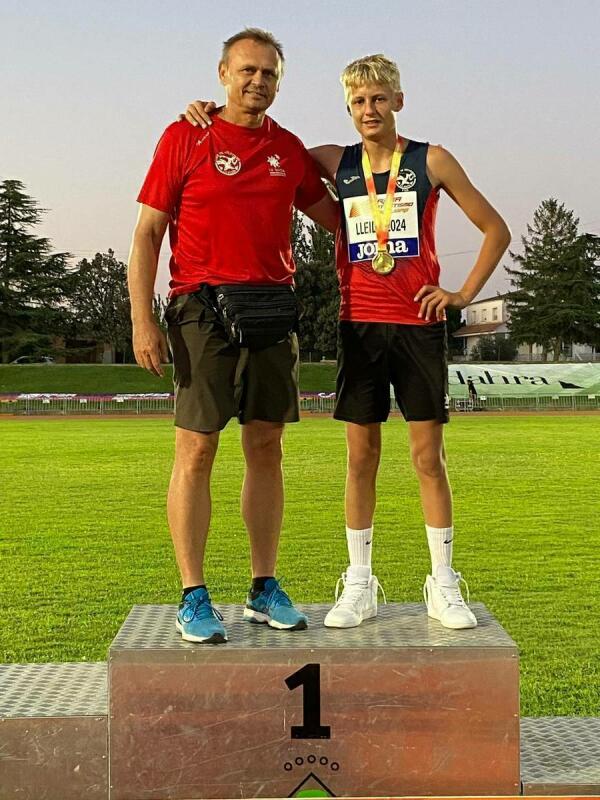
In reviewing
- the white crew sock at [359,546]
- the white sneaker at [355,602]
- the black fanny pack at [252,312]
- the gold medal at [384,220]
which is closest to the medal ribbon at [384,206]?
the gold medal at [384,220]

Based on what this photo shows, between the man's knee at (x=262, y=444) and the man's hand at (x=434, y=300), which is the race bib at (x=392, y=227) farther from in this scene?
the man's knee at (x=262, y=444)

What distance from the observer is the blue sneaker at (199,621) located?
3.69 m

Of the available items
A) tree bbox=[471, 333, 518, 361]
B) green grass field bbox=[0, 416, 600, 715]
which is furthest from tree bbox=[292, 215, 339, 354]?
green grass field bbox=[0, 416, 600, 715]

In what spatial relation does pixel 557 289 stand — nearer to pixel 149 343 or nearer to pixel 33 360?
pixel 33 360

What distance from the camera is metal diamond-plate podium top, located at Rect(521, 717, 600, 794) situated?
350cm

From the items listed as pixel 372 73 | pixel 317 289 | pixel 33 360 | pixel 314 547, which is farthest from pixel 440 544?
pixel 317 289

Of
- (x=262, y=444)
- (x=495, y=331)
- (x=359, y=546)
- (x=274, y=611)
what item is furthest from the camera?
(x=495, y=331)

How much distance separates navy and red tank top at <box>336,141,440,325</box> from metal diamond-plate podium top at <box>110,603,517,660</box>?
1128 mm

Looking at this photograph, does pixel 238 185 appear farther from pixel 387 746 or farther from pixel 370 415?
pixel 387 746

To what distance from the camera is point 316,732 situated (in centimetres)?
348

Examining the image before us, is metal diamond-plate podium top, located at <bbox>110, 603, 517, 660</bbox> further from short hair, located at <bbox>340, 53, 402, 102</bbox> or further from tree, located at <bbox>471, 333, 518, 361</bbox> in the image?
tree, located at <bbox>471, 333, 518, 361</bbox>

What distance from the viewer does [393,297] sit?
14.0 feet

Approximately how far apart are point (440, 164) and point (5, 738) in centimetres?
258

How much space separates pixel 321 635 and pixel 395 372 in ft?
3.53
